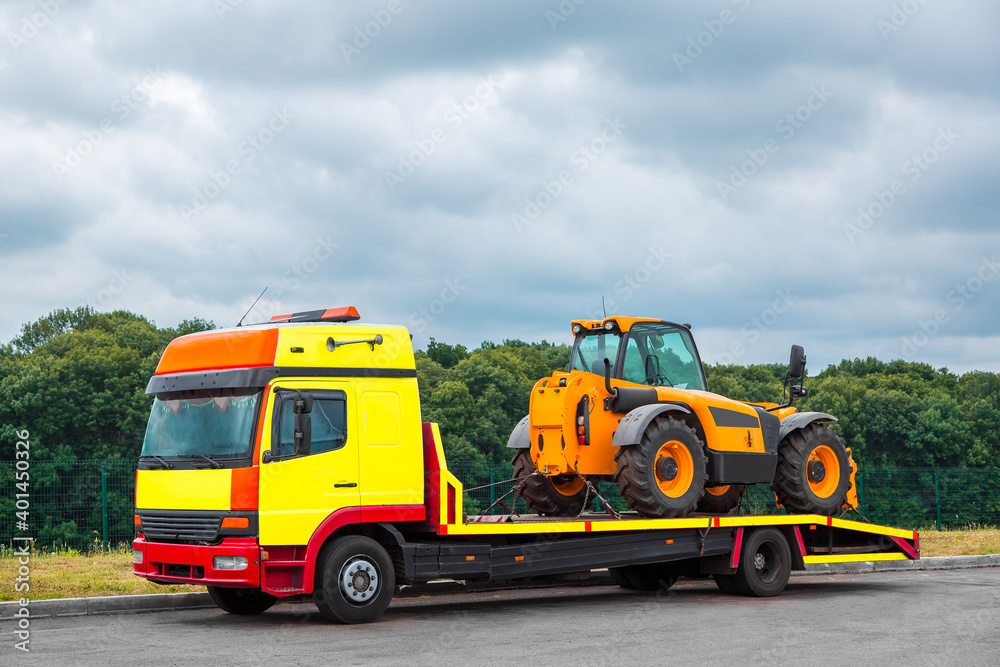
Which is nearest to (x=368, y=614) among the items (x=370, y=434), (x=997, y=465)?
(x=370, y=434)

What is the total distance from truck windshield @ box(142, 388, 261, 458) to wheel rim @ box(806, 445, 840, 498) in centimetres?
783

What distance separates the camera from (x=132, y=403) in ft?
157

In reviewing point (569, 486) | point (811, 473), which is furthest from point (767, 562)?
point (569, 486)

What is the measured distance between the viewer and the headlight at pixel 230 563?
1031cm

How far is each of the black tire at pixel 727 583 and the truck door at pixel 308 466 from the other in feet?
18.1

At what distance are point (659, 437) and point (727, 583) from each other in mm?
2639

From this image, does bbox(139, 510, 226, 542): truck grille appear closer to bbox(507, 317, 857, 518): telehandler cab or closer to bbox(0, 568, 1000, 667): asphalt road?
bbox(0, 568, 1000, 667): asphalt road

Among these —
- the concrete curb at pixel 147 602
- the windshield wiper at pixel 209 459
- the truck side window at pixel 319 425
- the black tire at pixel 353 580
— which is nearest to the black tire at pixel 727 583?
the concrete curb at pixel 147 602

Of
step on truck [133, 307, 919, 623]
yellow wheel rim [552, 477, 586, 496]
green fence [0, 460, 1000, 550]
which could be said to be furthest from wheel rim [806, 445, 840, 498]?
green fence [0, 460, 1000, 550]

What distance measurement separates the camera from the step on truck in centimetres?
1052

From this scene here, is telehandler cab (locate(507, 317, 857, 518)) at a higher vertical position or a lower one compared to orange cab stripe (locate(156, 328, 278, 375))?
lower

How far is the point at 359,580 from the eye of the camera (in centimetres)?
1098

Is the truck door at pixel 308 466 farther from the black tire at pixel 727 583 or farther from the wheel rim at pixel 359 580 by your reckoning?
the black tire at pixel 727 583

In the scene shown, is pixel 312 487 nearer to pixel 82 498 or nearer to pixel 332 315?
pixel 332 315
